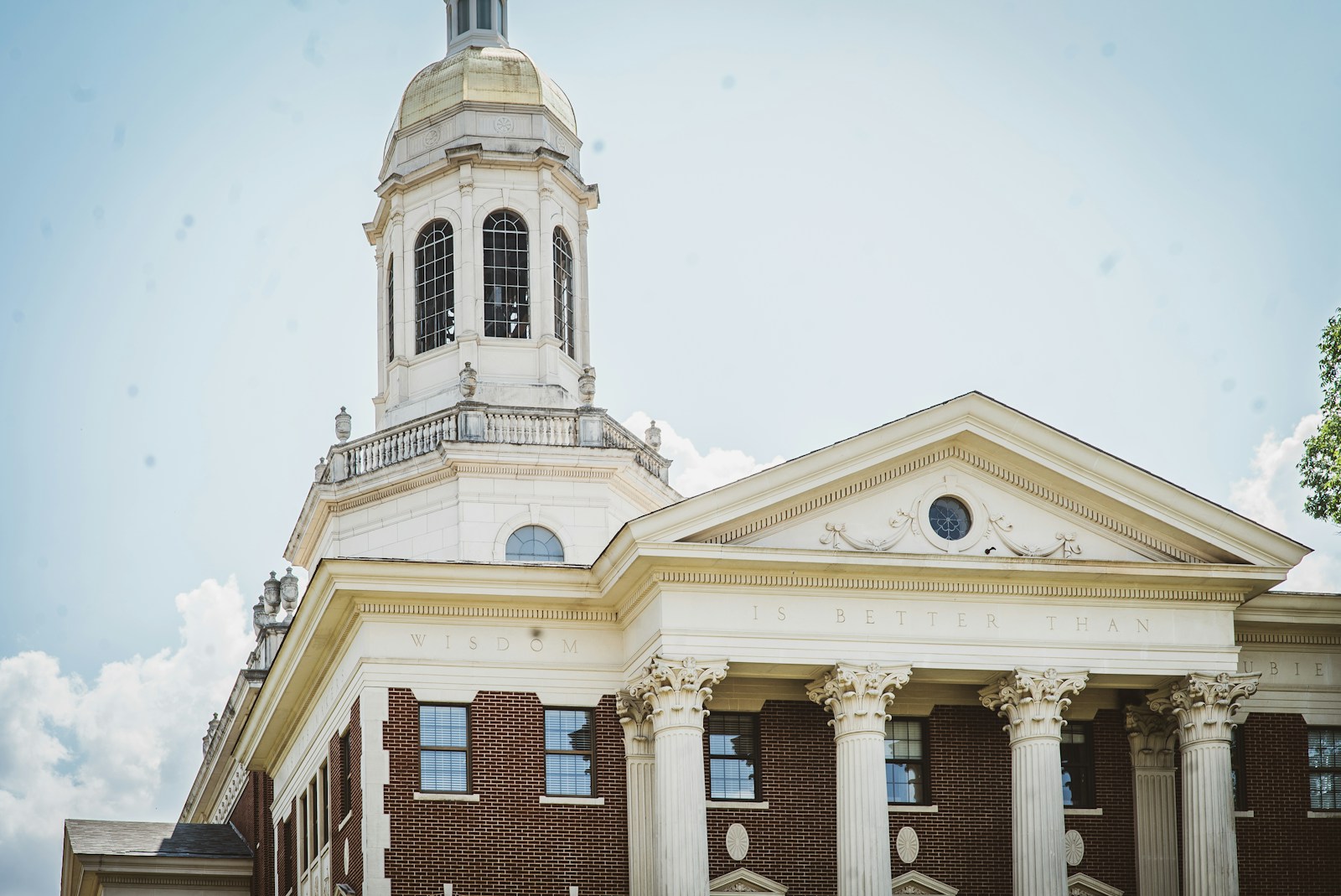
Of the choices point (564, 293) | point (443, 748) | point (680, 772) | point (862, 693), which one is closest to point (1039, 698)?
point (862, 693)

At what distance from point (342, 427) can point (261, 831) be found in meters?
9.73

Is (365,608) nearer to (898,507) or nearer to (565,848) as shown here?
(565,848)

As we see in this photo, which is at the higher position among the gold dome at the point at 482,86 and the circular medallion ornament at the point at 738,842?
the gold dome at the point at 482,86

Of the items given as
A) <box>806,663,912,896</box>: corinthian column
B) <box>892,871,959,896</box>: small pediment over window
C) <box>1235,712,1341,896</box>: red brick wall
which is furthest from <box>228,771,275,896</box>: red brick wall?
<box>1235,712,1341,896</box>: red brick wall

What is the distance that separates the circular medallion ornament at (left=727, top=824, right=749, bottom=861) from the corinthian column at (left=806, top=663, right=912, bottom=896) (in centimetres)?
238

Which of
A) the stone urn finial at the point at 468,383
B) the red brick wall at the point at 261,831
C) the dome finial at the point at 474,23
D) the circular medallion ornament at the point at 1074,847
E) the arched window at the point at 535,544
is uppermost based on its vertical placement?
the dome finial at the point at 474,23

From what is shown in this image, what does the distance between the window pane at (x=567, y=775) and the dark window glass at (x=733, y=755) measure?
7.62ft

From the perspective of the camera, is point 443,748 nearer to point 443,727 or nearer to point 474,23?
point 443,727

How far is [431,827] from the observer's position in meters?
41.1

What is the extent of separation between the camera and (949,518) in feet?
140

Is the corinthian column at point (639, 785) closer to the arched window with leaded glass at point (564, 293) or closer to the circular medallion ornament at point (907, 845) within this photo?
the circular medallion ornament at point (907, 845)

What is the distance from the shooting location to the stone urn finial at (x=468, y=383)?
52000 mm

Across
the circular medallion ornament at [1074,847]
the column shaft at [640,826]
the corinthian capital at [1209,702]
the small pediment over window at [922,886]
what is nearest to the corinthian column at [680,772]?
the column shaft at [640,826]

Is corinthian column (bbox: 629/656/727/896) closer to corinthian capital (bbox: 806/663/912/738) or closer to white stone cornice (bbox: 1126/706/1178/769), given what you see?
corinthian capital (bbox: 806/663/912/738)
